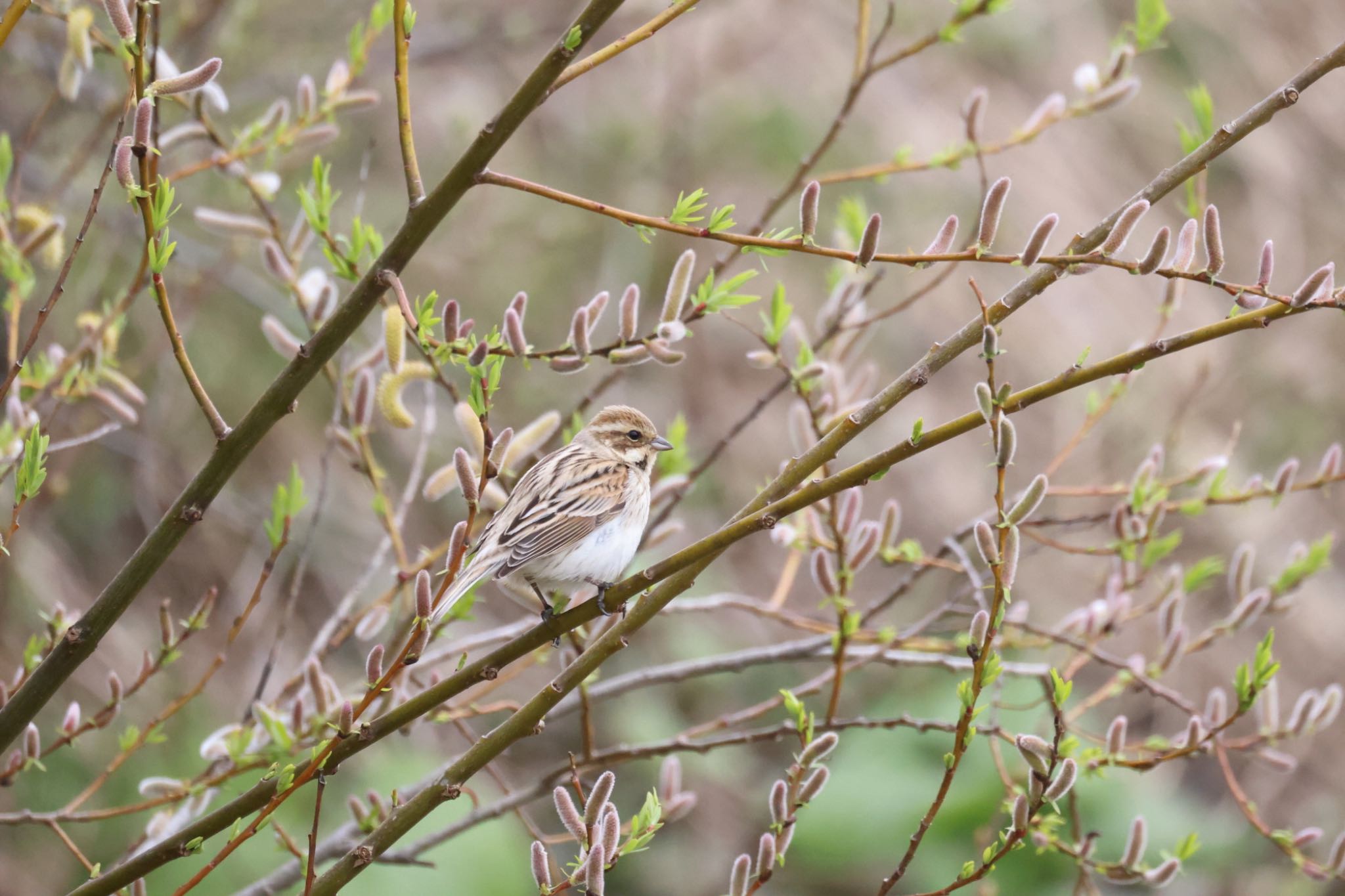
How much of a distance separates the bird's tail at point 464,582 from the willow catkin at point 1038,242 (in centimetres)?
89

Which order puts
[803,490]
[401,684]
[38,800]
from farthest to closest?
1. [38,800]
2. [401,684]
3. [803,490]

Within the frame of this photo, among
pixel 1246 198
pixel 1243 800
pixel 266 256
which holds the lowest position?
pixel 1243 800

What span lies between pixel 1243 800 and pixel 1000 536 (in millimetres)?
936

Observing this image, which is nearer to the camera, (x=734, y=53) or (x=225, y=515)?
(x=225, y=515)

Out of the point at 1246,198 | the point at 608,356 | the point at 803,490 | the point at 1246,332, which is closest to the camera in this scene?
the point at 803,490

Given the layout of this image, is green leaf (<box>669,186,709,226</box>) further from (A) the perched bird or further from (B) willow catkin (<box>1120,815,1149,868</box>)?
(B) willow catkin (<box>1120,815,1149,868</box>)

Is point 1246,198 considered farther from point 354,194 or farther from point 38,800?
point 38,800

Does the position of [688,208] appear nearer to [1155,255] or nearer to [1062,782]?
[1155,255]

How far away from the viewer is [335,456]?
5566mm

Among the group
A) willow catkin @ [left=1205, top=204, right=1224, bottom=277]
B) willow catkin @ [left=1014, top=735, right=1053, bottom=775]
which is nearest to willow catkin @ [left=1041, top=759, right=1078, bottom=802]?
willow catkin @ [left=1014, top=735, right=1053, bottom=775]

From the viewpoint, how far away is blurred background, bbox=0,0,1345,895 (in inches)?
Answer: 171

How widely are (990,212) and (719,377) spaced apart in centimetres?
535

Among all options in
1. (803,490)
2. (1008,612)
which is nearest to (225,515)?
(1008,612)

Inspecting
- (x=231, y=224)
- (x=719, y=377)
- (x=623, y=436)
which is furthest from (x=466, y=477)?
(x=719, y=377)
